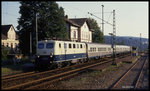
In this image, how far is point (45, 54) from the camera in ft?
63.2

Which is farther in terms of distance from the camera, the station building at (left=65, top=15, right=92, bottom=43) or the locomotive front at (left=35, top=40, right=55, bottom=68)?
the station building at (left=65, top=15, right=92, bottom=43)

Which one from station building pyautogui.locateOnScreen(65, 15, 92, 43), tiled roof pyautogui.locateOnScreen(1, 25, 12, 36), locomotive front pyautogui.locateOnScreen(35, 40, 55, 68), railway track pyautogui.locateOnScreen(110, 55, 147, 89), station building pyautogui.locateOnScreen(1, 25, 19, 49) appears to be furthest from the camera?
tiled roof pyautogui.locateOnScreen(1, 25, 12, 36)

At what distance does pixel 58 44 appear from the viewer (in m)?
19.2

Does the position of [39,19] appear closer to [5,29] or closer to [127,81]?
[127,81]

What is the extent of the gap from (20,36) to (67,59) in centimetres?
1600

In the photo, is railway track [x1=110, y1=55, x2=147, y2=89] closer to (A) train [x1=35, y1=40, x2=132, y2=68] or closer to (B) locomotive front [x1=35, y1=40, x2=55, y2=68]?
(A) train [x1=35, y1=40, x2=132, y2=68]

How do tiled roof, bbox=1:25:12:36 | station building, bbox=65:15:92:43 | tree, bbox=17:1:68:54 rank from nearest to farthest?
tree, bbox=17:1:68:54
station building, bbox=65:15:92:43
tiled roof, bbox=1:25:12:36

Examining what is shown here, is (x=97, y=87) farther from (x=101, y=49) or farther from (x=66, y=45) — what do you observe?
(x=101, y=49)

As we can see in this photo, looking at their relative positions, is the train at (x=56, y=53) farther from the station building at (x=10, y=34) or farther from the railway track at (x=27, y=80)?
the station building at (x=10, y=34)

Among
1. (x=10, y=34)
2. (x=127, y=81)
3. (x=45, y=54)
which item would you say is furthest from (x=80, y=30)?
(x=127, y=81)

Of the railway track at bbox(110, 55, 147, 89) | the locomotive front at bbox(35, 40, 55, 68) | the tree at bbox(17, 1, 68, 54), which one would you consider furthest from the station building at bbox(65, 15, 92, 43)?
the railway track at bbox(110, 55, 147, 89)

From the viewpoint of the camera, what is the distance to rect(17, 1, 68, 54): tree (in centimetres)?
3303

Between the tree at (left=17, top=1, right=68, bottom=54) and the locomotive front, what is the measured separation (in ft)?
43.7

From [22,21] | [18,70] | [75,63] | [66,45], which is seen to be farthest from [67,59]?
[22,21]
